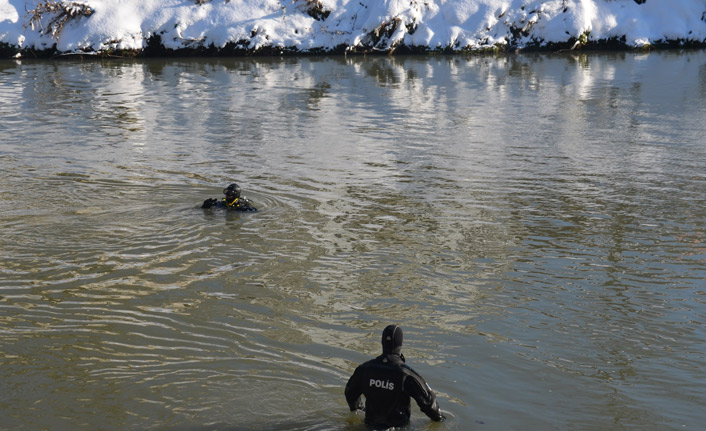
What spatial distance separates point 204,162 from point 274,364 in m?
12.1

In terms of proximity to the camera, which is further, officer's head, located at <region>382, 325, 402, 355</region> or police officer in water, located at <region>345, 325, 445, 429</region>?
police officer in water, located at <region>345, 325, 445, 429</region>

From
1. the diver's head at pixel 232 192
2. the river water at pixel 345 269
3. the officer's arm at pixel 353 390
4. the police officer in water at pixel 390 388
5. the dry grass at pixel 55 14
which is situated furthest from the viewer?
the dry grass at pixel 55 14

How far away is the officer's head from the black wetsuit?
877cm

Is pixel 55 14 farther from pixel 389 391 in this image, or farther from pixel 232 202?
pixel 389 391

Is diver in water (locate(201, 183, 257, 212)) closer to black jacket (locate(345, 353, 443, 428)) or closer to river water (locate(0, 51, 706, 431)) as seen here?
river water (locate(0, 51, 706, 431))

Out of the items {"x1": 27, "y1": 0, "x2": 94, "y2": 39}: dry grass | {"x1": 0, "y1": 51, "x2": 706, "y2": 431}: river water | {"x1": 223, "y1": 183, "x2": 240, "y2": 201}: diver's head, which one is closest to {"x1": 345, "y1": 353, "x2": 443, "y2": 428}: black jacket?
{"x1": 0, "y1": 51, "x2": 706, "y2": 431}: river water

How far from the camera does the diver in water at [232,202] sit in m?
15.3

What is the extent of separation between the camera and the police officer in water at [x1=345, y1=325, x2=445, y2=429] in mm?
7266

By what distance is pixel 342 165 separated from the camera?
19969mm

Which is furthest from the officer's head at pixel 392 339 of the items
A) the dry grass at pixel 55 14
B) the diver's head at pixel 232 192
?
the dry grass at pixel 55 14

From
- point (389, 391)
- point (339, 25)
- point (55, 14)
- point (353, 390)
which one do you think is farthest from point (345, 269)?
point (55, 14)

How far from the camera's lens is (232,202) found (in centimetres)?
1545

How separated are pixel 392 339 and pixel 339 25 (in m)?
50.3

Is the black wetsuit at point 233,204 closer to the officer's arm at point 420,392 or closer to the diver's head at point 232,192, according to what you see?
the diver's head at point 232,192
